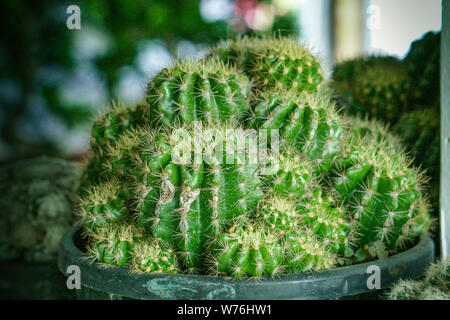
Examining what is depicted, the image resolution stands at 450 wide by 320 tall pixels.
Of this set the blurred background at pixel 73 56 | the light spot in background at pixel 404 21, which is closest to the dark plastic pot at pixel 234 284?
the light spot in background at pixel 404 21

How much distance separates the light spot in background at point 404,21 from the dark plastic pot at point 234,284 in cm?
116

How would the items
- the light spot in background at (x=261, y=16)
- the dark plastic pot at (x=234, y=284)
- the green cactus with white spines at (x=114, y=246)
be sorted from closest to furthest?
the dark plastic pot at (x=234, y=284), the green cactus with white spines at (x=114, y=246), the light spot in background at (x=261, y=16)

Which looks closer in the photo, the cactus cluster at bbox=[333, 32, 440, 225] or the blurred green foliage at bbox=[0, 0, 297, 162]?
the cactus cluster at bbox=[333, 32, 440, 225]

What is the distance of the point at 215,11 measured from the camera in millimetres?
3504

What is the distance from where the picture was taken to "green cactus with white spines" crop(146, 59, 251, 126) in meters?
1.06

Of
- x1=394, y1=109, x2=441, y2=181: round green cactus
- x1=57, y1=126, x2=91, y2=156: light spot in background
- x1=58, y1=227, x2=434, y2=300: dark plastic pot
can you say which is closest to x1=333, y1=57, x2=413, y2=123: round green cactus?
x1=394, y1=109, x2=441, y2=181: round green cactus

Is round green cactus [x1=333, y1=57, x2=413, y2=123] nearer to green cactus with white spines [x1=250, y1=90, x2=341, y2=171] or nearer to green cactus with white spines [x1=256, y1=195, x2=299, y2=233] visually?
green cactus with white spines [x1=250, y1=90, x2=341, y2=171]

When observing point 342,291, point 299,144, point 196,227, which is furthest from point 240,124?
point 342,291

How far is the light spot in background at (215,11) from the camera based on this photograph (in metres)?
3.46

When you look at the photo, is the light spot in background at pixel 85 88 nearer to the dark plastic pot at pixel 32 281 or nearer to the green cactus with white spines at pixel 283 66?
the dark plastic pot at pixel 32 281

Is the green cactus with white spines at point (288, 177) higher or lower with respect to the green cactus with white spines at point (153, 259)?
higher

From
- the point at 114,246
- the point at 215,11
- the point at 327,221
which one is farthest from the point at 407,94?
the point at 215,11

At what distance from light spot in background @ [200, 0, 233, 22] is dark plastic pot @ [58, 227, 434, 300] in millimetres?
2755

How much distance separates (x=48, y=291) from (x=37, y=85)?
7.49 ft
